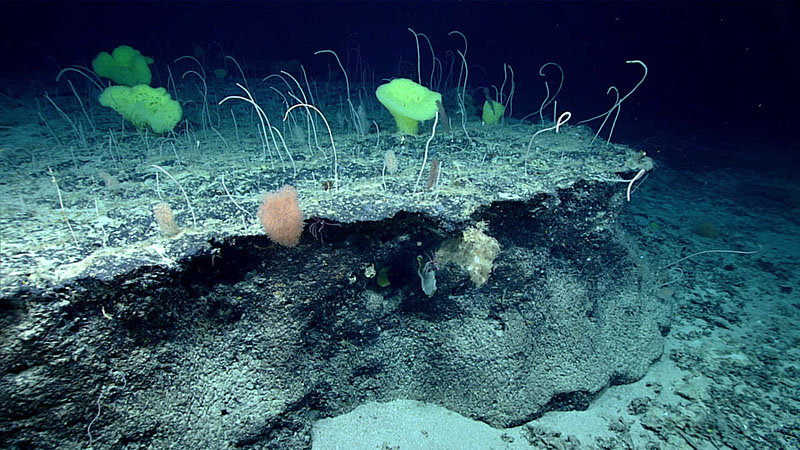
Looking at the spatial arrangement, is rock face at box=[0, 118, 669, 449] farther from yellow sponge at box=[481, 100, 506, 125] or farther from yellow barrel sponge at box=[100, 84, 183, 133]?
yellow sponge at box=[481, 100, 506, 125]

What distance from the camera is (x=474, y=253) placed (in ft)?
8.65

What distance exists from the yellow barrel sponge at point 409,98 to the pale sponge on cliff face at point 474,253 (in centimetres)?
161

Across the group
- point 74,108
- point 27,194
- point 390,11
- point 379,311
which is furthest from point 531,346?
point 390,11

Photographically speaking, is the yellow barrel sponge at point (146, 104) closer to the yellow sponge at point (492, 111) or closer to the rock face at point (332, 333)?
the rock face at point (332, 333)

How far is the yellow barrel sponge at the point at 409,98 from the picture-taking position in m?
3.70

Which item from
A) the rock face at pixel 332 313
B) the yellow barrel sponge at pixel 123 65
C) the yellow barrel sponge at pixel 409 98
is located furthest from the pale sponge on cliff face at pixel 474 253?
the yellow barrel sponge at pixel 123 65

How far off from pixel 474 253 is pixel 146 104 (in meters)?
3.78

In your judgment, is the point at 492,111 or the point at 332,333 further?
the point at 492,111

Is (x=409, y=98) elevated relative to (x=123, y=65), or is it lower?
lower

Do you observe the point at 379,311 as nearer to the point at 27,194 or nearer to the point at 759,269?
the point at 27,194

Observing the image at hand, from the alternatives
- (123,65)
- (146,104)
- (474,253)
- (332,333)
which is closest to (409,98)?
(474,253)

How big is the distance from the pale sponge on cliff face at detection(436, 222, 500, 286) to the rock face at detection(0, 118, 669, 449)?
1cm

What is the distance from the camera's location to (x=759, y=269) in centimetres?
470

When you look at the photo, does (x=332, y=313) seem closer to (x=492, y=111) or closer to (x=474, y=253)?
(x=474, y=253)
